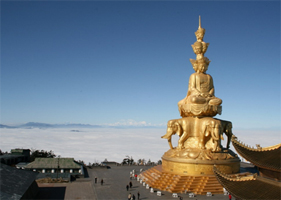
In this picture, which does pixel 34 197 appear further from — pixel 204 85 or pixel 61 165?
pixel 204 85

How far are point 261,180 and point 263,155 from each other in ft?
4.15

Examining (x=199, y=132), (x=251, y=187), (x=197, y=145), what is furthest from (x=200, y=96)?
(x=251, y=187)

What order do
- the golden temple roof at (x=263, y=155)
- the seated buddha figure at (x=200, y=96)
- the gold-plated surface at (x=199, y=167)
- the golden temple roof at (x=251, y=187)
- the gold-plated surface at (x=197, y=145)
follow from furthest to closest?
the seated buddha figure at (x=200, y=96) < the gold-plated surface at (x=199, y=167) < the gold-plated surface at (x=197, y=145) < the golden temple roof at (x=263, y=155) < the golden temple roof at (x=251, y=187)

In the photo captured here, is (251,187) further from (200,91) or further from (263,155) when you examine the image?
(200,91)

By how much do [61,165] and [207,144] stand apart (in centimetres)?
1534

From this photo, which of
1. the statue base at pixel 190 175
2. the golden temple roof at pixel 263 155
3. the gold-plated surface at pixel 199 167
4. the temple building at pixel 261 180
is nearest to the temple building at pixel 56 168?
→ the statue base at pixel 190 175

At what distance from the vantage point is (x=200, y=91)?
85.6ft

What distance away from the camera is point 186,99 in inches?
1038

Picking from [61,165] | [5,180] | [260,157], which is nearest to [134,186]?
[61,165]

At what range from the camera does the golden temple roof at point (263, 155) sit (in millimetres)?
11508

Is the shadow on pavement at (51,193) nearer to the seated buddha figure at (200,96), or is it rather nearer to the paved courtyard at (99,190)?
the paved courtyard at (99,190)

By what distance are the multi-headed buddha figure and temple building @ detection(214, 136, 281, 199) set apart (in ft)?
38.6

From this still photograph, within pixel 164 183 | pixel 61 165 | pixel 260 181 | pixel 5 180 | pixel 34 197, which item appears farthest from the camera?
pixel 61 165

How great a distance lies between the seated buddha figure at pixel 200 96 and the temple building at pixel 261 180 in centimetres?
1173
